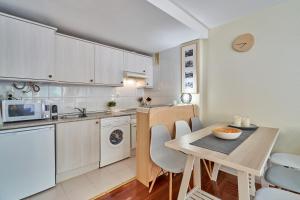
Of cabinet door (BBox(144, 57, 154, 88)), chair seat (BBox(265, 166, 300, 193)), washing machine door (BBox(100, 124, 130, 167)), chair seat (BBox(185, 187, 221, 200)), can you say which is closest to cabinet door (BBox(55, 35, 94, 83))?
washing machine door (BBox(100, 124, 130, 167))

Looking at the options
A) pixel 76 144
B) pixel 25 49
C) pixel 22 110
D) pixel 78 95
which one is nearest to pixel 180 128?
pixel 76 144

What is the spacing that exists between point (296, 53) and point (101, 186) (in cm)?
285

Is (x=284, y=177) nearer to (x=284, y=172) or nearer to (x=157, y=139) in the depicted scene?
(x=284, y=172)

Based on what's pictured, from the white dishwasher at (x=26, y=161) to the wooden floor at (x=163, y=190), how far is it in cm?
79

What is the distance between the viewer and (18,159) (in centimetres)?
156

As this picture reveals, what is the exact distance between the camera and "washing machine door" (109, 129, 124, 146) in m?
2.44

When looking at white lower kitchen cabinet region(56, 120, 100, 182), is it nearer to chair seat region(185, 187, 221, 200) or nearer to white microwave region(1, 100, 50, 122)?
white microwave region(1, 100, 50, 122)

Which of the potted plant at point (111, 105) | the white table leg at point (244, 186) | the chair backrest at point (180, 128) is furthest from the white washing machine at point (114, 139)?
the white table leg at point (244, 186)

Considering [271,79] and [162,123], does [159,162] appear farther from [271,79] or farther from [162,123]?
[271,79]

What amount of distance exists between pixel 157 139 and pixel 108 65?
67.4 inches

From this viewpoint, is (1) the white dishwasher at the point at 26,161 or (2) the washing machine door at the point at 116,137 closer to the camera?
(1) the white dishwasher at the point at 26,161

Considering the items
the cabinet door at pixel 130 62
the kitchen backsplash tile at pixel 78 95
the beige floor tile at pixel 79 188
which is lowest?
the beige floor tile at pixel 79 188

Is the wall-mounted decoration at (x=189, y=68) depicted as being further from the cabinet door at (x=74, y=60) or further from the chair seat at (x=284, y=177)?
the cabinet door at (x=74, y=60)

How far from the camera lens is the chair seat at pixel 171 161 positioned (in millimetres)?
1480
